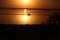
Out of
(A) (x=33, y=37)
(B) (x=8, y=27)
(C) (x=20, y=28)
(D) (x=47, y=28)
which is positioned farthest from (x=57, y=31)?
(B) (x=8, y=27)

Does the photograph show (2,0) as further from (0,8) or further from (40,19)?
(40,19)

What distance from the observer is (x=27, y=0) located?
298 centimetres

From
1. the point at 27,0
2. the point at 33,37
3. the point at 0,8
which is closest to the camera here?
the point at 33,37

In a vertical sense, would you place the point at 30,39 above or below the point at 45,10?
below

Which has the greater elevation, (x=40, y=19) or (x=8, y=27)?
(x=40, y=19)

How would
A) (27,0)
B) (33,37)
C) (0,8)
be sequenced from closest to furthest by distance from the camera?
(33,37), (0,8), (27,0)

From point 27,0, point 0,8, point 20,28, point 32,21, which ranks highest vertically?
point 27,0

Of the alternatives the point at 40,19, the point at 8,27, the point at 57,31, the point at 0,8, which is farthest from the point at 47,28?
the point at 0,8

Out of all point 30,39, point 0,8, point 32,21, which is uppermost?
point 0,8

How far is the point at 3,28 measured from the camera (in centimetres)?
255

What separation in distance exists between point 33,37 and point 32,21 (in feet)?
1.45

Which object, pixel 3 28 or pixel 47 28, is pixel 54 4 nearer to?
pixel 47 28

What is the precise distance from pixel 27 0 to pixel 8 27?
0.68 metres

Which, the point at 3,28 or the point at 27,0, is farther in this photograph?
the point at 27,0
